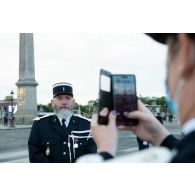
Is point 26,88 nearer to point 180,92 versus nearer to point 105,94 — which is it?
point 105,94

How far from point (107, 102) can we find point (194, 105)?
1.37 ft

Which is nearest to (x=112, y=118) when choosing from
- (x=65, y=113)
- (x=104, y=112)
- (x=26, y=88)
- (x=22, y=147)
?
(x=104, y=112)

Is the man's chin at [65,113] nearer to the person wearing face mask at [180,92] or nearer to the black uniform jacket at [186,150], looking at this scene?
the person wearing face mask at [180,92]

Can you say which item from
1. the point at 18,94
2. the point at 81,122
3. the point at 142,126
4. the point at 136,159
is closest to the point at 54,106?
the point at 81,122

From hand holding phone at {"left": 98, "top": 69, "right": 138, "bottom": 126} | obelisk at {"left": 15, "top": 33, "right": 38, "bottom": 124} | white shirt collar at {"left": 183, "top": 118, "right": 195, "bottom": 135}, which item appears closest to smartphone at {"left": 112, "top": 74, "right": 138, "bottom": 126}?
hand holding phone at {"left": 98, "top": 69, "right": 138, "bottom": 126}

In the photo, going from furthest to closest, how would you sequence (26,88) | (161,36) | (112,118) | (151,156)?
(26,88) → (112,118) → (161,36) → (151,156)

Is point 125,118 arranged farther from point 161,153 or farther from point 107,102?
point 161,153

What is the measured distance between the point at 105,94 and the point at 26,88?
94.0ft

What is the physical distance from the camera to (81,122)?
327 cm

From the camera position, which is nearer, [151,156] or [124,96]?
[151,156]

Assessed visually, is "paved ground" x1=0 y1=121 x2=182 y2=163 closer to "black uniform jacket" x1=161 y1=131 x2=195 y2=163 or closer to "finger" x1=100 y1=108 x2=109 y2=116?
"finger" x1=100 y1=108 x2=109 y2=116

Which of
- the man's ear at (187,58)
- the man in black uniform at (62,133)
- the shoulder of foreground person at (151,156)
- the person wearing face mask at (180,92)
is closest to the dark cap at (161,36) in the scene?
the person wearing face mask at (180,92)

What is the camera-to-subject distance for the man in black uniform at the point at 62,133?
123 inches

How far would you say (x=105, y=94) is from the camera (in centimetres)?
130
